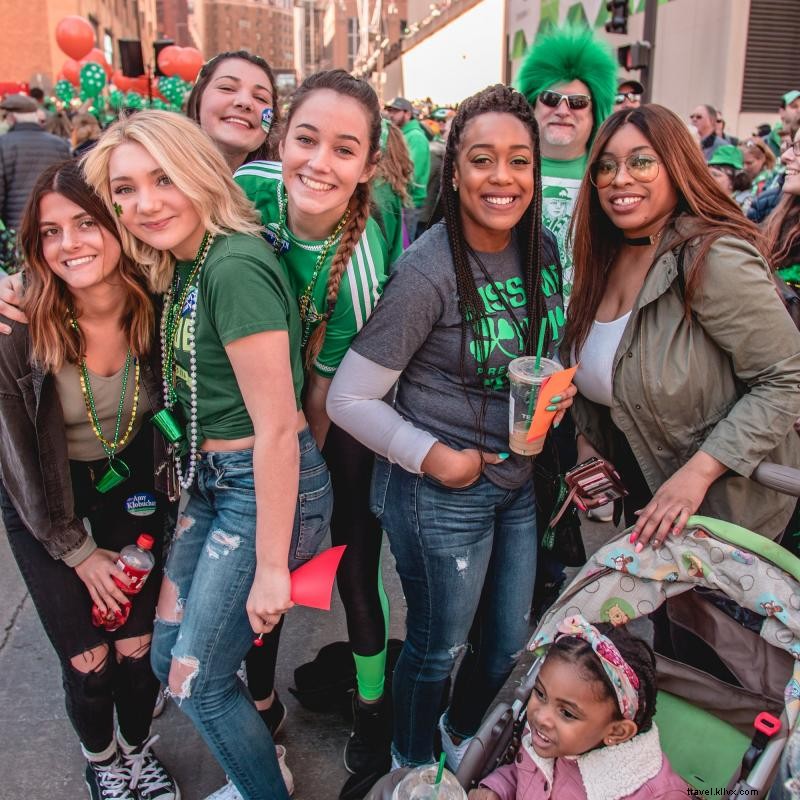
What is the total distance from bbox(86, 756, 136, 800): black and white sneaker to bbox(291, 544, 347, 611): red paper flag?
1.02 meters

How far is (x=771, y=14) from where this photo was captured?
14211mm

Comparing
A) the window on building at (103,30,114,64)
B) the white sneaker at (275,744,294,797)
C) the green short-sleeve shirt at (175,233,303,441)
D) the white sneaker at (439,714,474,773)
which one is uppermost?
the window on building at (103,30,114,64)

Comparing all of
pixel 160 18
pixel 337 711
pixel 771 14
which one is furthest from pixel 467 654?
pixel 160 18

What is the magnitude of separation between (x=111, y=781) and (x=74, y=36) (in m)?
21.7

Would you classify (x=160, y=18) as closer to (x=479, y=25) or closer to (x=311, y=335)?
(x=479, y=25)

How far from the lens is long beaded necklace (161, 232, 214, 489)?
199 cm

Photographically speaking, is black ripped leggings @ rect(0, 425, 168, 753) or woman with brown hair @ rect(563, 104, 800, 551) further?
black ripped leggings @ rect(0, 425, 168, 753)

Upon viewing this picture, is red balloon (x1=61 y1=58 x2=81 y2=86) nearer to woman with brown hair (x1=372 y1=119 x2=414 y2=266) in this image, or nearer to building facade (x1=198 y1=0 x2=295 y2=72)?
woman with brown hair (x1=372 y1=119 x2=414 y2=266)

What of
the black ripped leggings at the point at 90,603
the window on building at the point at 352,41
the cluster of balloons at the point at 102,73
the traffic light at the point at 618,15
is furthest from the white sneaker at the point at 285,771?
the window on building at the point at 352,41

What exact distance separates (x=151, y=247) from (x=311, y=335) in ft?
1.66

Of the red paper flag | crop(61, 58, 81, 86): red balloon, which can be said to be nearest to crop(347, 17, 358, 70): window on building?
crop(61, 58, 81, 86): red balloon

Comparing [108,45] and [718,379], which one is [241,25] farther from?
[718,379]

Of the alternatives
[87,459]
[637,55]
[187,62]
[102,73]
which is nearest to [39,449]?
[87,459]

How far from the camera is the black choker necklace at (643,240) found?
7.48 ft
